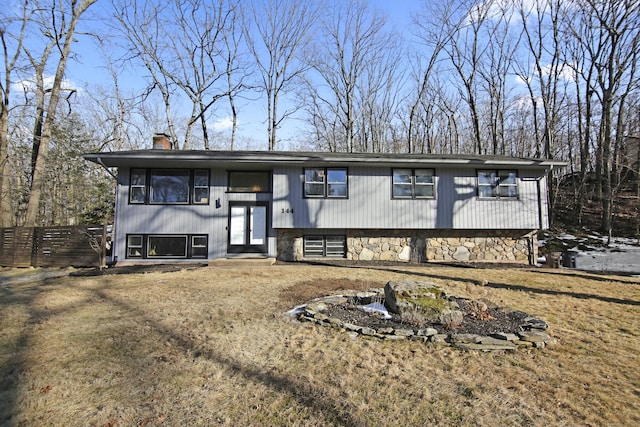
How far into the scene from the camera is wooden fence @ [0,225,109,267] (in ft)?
34.1

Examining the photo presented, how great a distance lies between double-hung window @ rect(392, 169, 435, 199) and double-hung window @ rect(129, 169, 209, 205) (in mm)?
6687

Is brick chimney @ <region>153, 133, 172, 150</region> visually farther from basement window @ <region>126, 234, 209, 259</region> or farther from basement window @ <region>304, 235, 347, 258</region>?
basement window @ <region>304, 235, 347, 258</region>

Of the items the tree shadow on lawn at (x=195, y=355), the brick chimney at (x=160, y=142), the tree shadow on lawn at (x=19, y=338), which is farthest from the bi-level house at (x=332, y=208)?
the tree shadow on lawn at (x=195, y=355)

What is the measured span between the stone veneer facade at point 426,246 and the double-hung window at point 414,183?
1317 millimetres

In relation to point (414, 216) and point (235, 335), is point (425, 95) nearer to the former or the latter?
point (414, 216)

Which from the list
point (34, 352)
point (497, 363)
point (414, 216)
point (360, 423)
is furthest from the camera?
point (414, 216)

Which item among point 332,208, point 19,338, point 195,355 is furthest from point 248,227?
point 195,355

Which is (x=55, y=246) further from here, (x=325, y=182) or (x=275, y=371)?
(x=275, y=371)

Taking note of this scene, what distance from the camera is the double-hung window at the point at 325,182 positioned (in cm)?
1127

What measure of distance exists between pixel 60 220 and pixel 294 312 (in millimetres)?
19999

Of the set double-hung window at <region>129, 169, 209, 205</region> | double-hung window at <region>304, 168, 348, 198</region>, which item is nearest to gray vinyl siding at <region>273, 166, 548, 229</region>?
double-hung window at <region>304, 168, 348, 198</region>

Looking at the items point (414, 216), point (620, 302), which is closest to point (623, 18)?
point (414, 216)

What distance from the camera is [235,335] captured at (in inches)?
169

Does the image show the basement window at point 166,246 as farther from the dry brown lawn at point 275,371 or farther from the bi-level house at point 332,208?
the dry brown lawn at point 275,371
